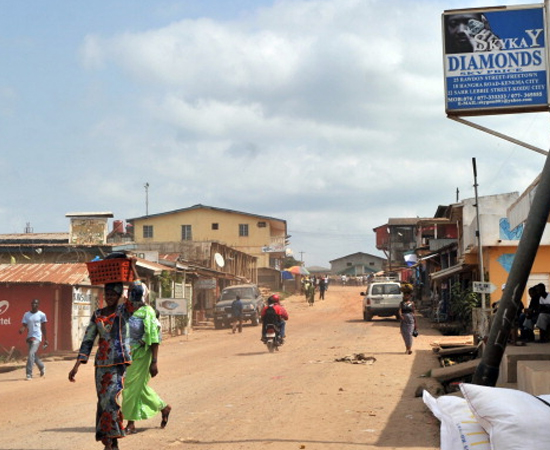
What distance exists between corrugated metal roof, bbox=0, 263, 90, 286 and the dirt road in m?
2.73

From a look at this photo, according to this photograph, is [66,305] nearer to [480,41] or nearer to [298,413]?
[298,413]

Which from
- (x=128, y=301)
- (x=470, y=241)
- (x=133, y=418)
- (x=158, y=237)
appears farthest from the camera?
(x=158, y=237)

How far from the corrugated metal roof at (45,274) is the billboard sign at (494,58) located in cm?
1581

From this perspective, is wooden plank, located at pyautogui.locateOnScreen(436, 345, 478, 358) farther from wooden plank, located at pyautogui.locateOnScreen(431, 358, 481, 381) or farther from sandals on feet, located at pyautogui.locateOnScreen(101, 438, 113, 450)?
sandals on feet, located at pyautogui.locateOnScreen(101, 438, 113, 450)

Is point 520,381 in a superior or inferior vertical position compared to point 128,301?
inferior

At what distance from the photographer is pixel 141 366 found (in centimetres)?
881

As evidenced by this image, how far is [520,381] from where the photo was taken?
9.09m

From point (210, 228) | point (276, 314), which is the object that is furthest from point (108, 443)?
point (210, 228)

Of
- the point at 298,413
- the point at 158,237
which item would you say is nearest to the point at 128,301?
the point at 298,413

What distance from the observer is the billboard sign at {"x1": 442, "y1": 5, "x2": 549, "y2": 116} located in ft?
30.7

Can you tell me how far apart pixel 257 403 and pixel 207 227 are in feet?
179

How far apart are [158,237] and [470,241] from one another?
1572 inches

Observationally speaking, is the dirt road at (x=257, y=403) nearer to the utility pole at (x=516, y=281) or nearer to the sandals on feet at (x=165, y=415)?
the sandals on feet at (x=165, y=415)

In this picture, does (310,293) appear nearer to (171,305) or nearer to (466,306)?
(466,306)
